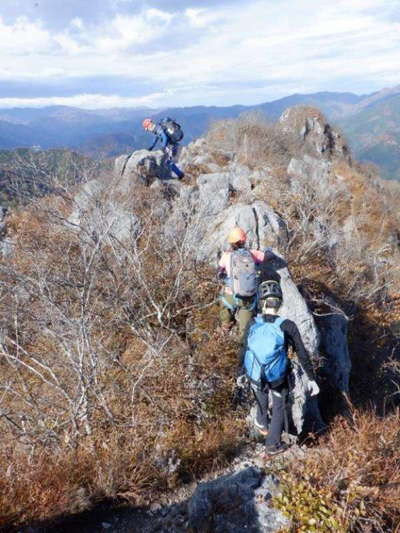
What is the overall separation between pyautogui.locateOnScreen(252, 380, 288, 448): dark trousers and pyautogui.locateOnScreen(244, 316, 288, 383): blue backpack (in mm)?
294

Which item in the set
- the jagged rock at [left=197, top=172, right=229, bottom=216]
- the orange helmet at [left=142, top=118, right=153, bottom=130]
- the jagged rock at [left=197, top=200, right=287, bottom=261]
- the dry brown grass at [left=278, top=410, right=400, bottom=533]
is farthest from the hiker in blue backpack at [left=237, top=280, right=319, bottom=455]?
the orange helmet at [left=142, top=118, right=153, bottom=130]

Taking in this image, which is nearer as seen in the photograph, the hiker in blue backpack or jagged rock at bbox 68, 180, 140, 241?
the hiker in blue backpack

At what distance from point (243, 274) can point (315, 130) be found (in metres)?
42.9

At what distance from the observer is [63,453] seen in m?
4.63

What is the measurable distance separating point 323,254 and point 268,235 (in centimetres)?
285

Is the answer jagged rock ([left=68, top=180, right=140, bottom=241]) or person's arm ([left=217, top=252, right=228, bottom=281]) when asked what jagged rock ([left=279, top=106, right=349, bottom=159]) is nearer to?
jagged rock ([left=68, top=180, right=140, bottom=241])

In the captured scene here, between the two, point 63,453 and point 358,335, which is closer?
point 63,453

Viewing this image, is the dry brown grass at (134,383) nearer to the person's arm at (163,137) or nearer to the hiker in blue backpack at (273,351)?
the hiker in blue backpack at (273,351)

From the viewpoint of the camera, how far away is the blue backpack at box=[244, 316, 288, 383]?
4.57 metres

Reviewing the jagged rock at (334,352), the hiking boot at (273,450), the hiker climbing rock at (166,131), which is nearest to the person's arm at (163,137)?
the hiker climbing rock at (166,131)

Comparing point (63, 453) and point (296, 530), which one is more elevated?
point (63, 453)

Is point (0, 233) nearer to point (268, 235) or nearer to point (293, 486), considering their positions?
point (268, 235)

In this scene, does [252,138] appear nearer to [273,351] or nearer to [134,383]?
[134,383]

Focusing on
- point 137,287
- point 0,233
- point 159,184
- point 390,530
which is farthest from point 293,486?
point 0,233
